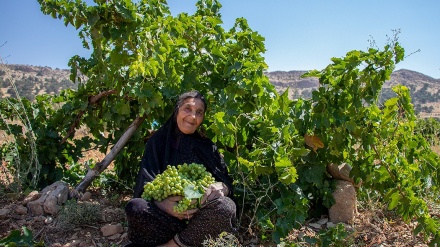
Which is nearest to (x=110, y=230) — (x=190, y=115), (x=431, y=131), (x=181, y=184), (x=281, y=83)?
(x=181, y=184)

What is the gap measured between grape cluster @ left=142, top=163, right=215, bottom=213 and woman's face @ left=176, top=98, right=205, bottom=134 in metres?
0.31

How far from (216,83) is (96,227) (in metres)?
1.50

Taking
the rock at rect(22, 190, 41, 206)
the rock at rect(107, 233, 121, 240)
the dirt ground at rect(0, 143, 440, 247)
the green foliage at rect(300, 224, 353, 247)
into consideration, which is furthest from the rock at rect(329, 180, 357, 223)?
the rock at rect(22, 190, 41, 206)

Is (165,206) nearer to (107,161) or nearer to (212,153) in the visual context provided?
(212,153)

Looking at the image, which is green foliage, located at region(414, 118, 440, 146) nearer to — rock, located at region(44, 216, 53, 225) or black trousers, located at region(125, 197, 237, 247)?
black trousers, located at region(125, 197, 237, 247)

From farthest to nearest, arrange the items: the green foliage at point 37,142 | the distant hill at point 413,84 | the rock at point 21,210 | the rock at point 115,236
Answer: the distant hill at point 413,84, the green foliage at point 37,142, the rock at point 21,210, the rock at point 115,236

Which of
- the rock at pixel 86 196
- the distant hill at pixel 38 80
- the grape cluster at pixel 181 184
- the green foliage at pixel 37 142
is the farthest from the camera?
the distant hill at pixel 38 80

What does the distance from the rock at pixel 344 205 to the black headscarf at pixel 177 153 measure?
897 mm

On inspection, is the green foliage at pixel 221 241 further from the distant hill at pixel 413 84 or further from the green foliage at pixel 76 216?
the distant hill at pixel 413 84

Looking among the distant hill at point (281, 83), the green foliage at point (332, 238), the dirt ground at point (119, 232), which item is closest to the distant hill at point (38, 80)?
the distant hill at point (281, 83)

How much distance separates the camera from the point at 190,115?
10.7 feet

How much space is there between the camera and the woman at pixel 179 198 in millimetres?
2939

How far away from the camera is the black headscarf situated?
330cm

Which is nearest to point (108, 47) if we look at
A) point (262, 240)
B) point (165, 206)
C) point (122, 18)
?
point (122, 18)
